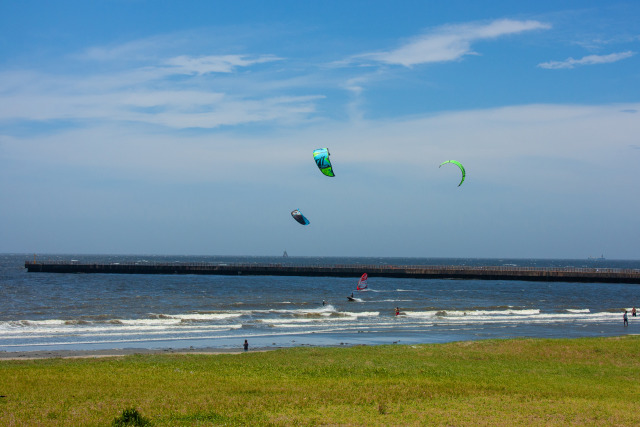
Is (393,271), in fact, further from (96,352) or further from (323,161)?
(96,352)

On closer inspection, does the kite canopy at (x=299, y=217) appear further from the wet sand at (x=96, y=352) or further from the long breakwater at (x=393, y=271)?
the long breakwater at (x=393, y=271)

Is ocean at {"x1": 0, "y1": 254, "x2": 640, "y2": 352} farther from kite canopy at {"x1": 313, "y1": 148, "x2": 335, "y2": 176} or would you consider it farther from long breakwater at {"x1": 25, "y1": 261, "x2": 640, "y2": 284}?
long breakwater at {"x1": 25, "y1": 261, "x2": 640, "y2": 284}

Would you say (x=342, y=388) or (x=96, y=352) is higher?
(x=342, y=388)

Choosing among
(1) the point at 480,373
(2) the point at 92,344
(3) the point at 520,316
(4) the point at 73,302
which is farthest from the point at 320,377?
(4) the point at 73,302

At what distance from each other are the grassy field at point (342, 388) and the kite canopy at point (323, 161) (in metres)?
8.79

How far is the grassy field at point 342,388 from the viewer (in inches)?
487

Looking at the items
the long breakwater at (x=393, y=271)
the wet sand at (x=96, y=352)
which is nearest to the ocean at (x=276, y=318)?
the wet sand at (x=96, y=352)

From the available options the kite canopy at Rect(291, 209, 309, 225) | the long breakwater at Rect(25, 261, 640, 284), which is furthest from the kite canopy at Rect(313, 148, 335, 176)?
the long breakwater at Rect(25, 261, 640, 284)

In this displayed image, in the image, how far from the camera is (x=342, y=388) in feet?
50.7

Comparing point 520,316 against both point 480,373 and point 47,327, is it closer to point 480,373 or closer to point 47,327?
point 480,373

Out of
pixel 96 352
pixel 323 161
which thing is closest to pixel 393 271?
pixel 323 161

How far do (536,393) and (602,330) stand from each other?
22.9 m

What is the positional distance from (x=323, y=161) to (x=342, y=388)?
14.6 m

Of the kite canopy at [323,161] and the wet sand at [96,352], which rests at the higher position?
the kite canopy at [323,161]
